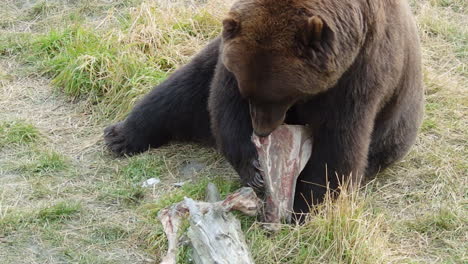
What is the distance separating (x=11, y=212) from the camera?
600 cm

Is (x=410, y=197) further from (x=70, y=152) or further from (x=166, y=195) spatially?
(x=70, y=152)

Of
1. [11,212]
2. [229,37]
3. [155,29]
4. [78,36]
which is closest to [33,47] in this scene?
[78,36]

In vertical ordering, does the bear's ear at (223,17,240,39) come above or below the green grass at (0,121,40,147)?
above

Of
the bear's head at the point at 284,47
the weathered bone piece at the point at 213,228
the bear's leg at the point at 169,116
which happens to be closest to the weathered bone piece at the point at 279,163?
the weathered bone piece at the point at 213,228

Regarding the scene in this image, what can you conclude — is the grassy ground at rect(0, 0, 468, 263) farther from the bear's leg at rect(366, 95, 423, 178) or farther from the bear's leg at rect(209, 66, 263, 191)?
the bear's leg at rect(209, 66, 263, 191)

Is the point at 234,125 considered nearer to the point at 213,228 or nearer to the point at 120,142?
the point at 213,228

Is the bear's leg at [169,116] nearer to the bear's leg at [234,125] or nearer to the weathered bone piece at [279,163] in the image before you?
the bear's leg at [234,125]

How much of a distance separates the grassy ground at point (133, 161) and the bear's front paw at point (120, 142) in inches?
4.0

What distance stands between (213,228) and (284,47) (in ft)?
4.14

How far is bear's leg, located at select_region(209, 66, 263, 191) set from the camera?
5.79 m

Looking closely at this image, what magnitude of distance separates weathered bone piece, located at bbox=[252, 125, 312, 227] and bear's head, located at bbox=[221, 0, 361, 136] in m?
0.61

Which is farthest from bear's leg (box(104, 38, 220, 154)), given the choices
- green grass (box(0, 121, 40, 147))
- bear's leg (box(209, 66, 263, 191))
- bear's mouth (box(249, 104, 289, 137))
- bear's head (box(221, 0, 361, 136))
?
bear's head (box(221, 0, 361, 136))

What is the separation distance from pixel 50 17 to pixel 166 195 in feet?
13.4

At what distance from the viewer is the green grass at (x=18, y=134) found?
720 cm
